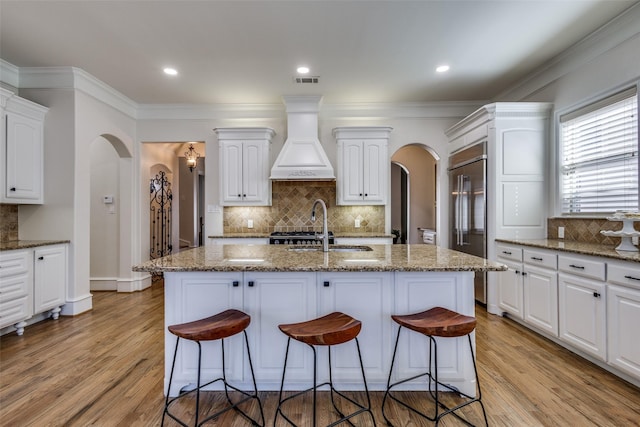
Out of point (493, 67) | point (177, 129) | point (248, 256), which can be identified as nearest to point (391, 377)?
point (248, 256)

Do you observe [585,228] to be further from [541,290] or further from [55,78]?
[55,78]

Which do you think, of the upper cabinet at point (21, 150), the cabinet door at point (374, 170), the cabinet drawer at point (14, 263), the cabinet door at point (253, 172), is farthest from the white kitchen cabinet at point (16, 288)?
the cabinet door at point (374, 170)

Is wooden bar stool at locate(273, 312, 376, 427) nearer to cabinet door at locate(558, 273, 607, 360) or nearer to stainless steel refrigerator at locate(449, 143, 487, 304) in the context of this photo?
cabinet door at locate(558, 273, 607, 360)

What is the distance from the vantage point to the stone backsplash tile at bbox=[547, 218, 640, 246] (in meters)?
2.82

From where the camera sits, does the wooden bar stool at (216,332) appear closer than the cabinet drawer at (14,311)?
Yes

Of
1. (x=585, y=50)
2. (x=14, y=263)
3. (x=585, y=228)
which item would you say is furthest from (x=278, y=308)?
(x=585, y=50)

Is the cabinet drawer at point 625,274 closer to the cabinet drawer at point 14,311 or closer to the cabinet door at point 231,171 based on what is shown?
the cabinet door at point 231,171

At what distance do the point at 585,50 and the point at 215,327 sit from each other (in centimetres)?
414

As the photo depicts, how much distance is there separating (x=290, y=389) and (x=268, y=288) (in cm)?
70

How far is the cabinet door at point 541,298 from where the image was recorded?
2742 millimetres

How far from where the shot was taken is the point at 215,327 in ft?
5.48

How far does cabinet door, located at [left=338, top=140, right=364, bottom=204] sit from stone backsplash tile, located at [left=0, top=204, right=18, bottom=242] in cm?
403

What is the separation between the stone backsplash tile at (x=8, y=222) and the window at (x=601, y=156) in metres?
6.24

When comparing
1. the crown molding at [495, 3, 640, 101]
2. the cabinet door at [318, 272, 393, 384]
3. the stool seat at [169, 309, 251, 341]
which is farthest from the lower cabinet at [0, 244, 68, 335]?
the crown molding at [495, 3, 640, 101]
